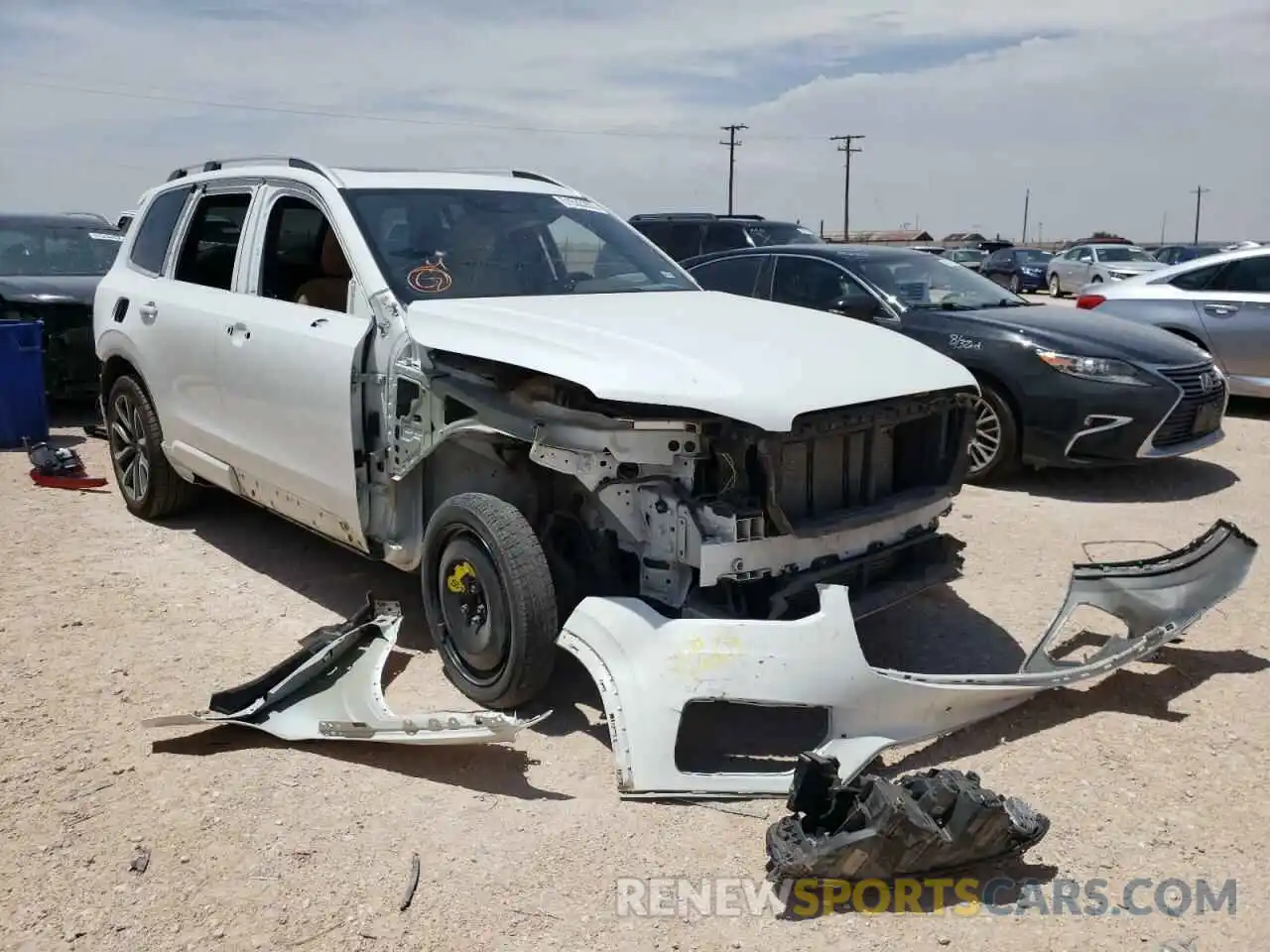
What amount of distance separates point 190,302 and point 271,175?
2.65 ft

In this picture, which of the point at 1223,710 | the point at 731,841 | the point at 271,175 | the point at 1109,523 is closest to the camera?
the point at 731,841

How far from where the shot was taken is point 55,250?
33.6 ft

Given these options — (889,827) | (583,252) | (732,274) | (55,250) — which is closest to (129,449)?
(583,252)

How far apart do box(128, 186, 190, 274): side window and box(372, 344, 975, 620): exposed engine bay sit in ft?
8.33

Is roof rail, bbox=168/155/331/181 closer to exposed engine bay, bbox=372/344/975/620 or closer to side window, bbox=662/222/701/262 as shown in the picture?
exposed engine bay, bbox=372/344/975/620

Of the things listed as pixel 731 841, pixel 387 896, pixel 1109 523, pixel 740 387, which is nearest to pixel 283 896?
pixel 387 896

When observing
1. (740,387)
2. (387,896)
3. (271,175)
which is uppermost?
(271,175)

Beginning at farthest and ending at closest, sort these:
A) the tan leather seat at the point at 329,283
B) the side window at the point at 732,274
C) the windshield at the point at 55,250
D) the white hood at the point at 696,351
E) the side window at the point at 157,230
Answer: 1. the windshield at the point at 55,250
2. the side window at the point at 732,274
3. the side window at the point at 157,230
4. the tan leather seat at the point at 329,283
5. the white hood at the point at 696,351

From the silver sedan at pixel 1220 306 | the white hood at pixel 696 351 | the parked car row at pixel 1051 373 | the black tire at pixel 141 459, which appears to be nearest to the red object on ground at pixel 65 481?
the black tire at pixel 141 459

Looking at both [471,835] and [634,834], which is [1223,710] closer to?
[634,834]

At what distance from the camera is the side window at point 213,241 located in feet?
17.6

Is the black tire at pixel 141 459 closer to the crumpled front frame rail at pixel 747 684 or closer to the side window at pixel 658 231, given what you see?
the crumpled front frame rail at pixel 747 684

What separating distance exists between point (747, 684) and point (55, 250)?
30.5 feet

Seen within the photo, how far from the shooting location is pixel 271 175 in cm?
518
